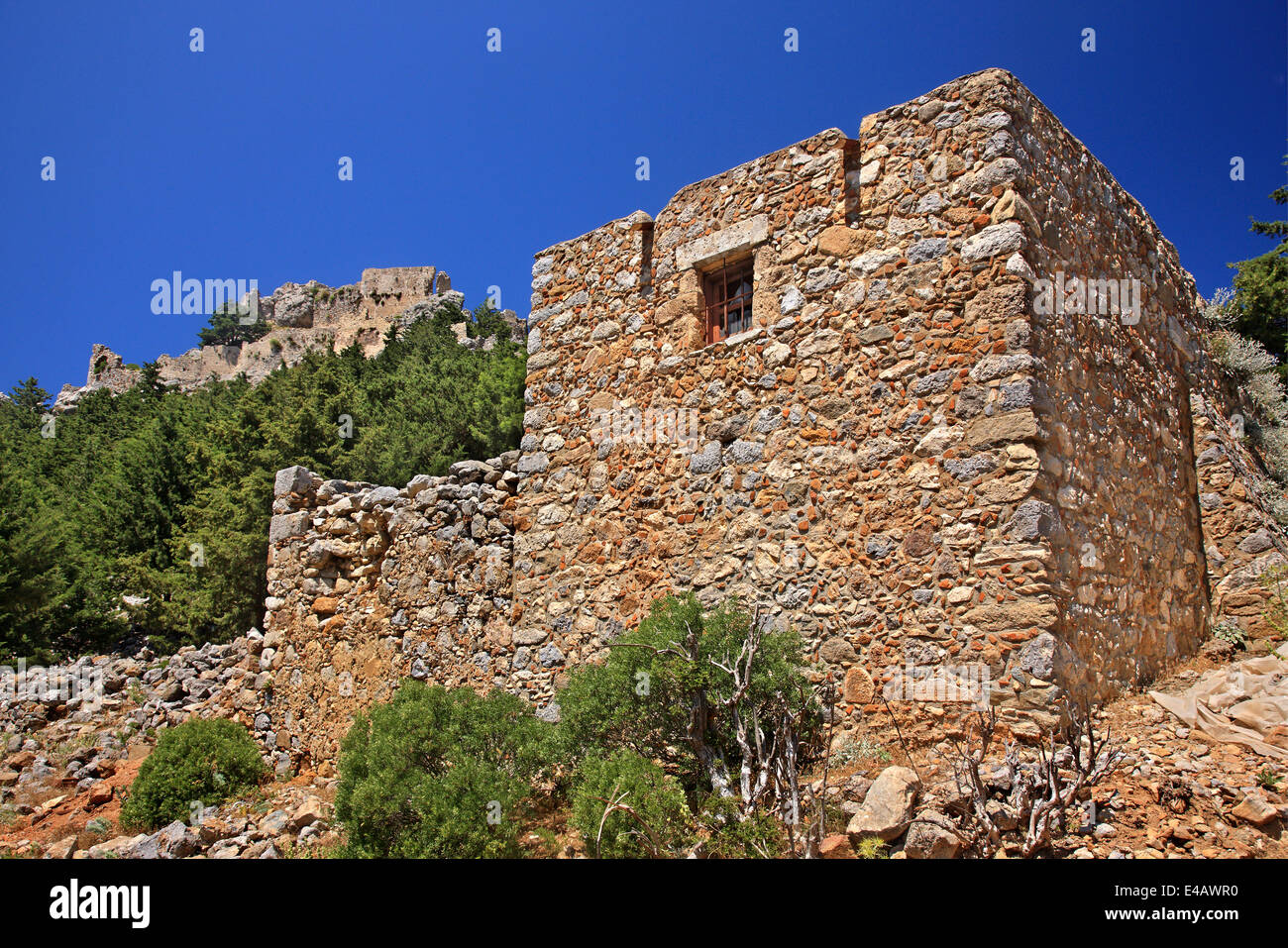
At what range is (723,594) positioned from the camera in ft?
22.1

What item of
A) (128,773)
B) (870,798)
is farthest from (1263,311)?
(128,773)

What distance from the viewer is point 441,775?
20.1ft

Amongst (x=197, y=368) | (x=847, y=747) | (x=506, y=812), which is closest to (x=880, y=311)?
(x=847, y=747)

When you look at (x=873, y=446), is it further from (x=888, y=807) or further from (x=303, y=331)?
(x=303, y=331)

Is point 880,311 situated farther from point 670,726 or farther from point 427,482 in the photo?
point 427,482

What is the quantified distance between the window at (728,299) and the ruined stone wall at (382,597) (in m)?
2.55

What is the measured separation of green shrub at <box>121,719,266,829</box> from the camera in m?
8.35

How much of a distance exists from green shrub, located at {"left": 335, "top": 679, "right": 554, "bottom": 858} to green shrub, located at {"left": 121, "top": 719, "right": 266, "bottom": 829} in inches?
122

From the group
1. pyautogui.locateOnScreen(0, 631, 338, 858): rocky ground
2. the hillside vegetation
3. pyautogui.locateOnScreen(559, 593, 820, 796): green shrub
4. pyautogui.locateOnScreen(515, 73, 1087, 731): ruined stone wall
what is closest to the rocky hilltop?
the hillside vegetation

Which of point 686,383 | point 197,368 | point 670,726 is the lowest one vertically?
point 670,726
